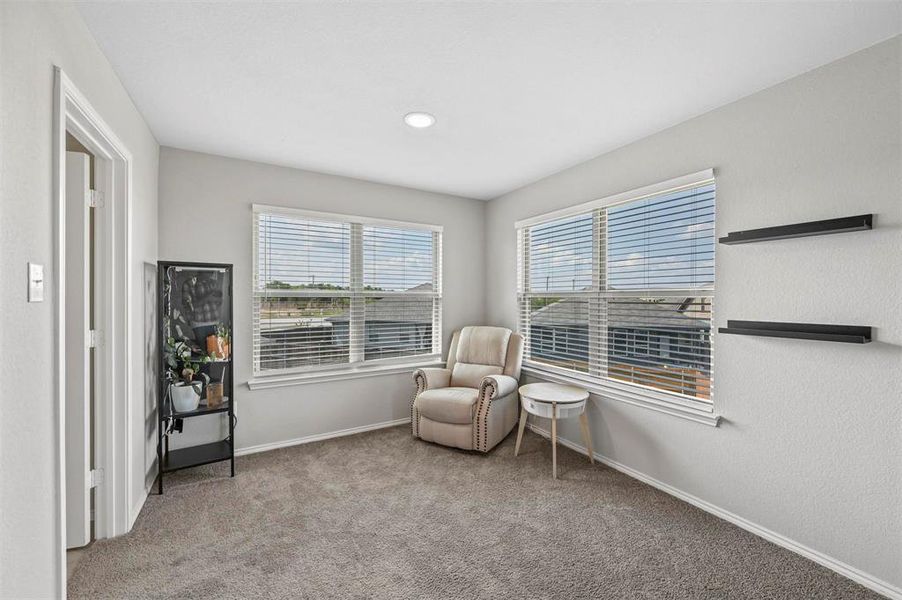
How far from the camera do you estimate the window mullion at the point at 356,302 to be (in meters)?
3.88

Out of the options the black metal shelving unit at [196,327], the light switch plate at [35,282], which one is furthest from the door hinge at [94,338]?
the light switch plate at [35,282]

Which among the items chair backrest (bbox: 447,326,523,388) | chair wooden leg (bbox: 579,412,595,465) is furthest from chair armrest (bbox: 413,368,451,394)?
chair wooden leg (bbox: 579,412,595,465)

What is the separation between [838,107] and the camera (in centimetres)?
196

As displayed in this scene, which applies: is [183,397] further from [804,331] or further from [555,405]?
[804,331]

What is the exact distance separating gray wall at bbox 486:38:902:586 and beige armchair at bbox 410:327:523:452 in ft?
4.20

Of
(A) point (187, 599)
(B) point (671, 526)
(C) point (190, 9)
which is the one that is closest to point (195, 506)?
(A) point (187, 599)

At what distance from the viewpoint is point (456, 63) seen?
1972 mm

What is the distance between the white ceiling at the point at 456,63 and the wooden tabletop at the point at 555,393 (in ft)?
6.30

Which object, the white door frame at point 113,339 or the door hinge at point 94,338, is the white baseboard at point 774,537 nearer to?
the white door frame at point 113,339

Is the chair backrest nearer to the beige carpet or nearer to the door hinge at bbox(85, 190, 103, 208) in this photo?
the beige carpet

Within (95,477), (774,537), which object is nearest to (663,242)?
(774,537)

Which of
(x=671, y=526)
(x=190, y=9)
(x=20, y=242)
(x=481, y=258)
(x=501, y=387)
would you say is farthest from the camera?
(x=481, y=258)

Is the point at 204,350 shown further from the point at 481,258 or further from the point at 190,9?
the point at 481,258

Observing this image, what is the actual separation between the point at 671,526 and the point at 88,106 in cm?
363
